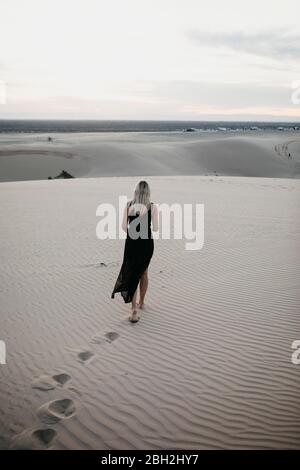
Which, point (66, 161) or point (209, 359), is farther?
point (66, 161)

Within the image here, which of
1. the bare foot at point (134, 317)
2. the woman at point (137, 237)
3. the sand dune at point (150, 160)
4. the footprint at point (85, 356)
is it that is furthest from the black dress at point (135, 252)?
the sand dune at point (150, 160)

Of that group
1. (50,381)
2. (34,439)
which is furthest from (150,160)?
(34,439)

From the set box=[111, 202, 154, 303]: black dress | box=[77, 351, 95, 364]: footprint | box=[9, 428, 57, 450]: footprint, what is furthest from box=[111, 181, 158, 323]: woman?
box=[9, 428, 57, 450]: footprint

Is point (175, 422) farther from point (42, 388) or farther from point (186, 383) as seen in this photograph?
point (42, 388)

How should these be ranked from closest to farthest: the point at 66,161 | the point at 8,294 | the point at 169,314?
1. the point at 169,314
2. the point at 8,294
3. the point at 66,161

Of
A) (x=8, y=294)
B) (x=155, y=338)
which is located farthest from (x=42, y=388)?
(x=8, y=294)

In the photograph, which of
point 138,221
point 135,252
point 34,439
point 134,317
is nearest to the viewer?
point 34,439

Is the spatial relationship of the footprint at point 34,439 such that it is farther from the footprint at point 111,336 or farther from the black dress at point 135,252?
the black dress at point 135,252

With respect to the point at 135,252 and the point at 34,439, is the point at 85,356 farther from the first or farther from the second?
the point at 135,252
